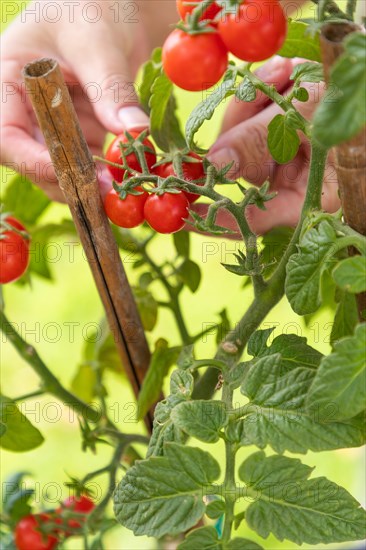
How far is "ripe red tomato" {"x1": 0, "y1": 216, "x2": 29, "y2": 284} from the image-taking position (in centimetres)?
80

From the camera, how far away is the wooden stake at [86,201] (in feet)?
2.07

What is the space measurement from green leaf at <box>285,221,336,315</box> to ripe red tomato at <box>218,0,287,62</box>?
0.41ft

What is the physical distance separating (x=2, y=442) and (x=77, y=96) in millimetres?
446

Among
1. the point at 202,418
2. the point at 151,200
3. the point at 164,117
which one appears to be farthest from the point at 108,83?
the point at 202,418

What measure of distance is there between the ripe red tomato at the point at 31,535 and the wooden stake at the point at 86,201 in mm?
177

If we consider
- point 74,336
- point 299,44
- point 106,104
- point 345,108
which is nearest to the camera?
point 345,108

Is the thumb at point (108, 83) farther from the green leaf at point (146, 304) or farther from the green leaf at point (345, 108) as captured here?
the green leaf at point (345, 108)

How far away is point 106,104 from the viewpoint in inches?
33.6

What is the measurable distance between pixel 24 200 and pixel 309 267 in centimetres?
53

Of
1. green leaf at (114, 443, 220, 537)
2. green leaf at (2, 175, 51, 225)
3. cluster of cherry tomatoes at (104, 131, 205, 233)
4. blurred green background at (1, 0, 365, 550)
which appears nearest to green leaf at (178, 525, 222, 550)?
green leaf at (114, 443, 220, 537)

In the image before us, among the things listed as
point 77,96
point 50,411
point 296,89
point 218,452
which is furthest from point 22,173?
point 50,411

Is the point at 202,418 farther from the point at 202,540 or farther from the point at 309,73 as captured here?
the point at 309,73

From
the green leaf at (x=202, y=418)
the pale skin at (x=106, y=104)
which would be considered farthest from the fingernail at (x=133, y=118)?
the green leaf at (x=202, y=418)

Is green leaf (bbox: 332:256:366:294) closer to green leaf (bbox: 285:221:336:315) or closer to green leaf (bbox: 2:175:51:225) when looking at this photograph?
green leaf (bbox: 285:221:336:315)
